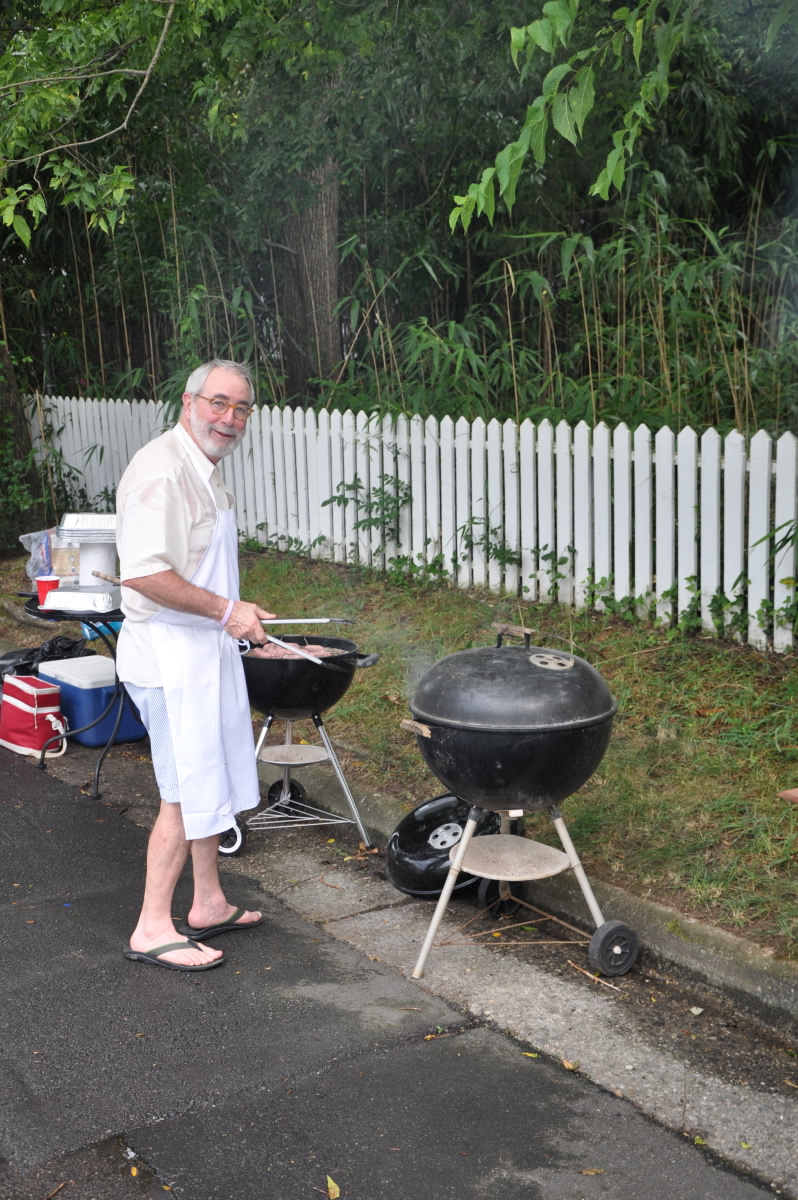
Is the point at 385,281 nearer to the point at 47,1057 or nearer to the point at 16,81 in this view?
the point at 16,81

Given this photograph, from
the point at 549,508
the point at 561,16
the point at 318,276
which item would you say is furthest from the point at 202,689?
the point at 318,276

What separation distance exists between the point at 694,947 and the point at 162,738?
1.89 metres

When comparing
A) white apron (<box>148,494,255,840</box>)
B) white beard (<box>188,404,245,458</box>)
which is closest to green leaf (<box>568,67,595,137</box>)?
white beard (<box>188,404,245,458</box>)

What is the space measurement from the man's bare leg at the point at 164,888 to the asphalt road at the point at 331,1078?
0.08 meters

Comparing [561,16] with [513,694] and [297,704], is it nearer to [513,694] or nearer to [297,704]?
[513,694]

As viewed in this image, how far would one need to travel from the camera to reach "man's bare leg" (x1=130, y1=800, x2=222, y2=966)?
4.09m

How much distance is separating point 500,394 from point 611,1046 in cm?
623

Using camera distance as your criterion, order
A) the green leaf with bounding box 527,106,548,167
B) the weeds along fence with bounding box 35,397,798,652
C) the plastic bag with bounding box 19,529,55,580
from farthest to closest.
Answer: the plastic bag with bounding box 19,529,55,580 < the weeds along fence with bounding box 35,397,798,652 < the green leaf with bounding box 527,106,548,167

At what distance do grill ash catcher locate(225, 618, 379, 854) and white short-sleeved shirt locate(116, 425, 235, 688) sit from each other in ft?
1.89

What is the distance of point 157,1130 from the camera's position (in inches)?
122

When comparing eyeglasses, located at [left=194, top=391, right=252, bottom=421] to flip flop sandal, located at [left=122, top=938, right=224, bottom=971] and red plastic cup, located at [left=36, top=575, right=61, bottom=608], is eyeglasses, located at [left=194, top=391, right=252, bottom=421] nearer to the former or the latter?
flip flop sandal, located at [left=122, top=938, right=224, bottom=971]

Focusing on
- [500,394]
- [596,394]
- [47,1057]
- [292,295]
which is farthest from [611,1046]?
[292,295]

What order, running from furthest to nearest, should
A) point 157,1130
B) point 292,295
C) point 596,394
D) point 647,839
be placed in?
point 292,295 → point 596,394 → point 647,839 → point 157,1130

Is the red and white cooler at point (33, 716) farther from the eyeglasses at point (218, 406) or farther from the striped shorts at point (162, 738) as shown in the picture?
the eyeglasses at point (218, 406)
